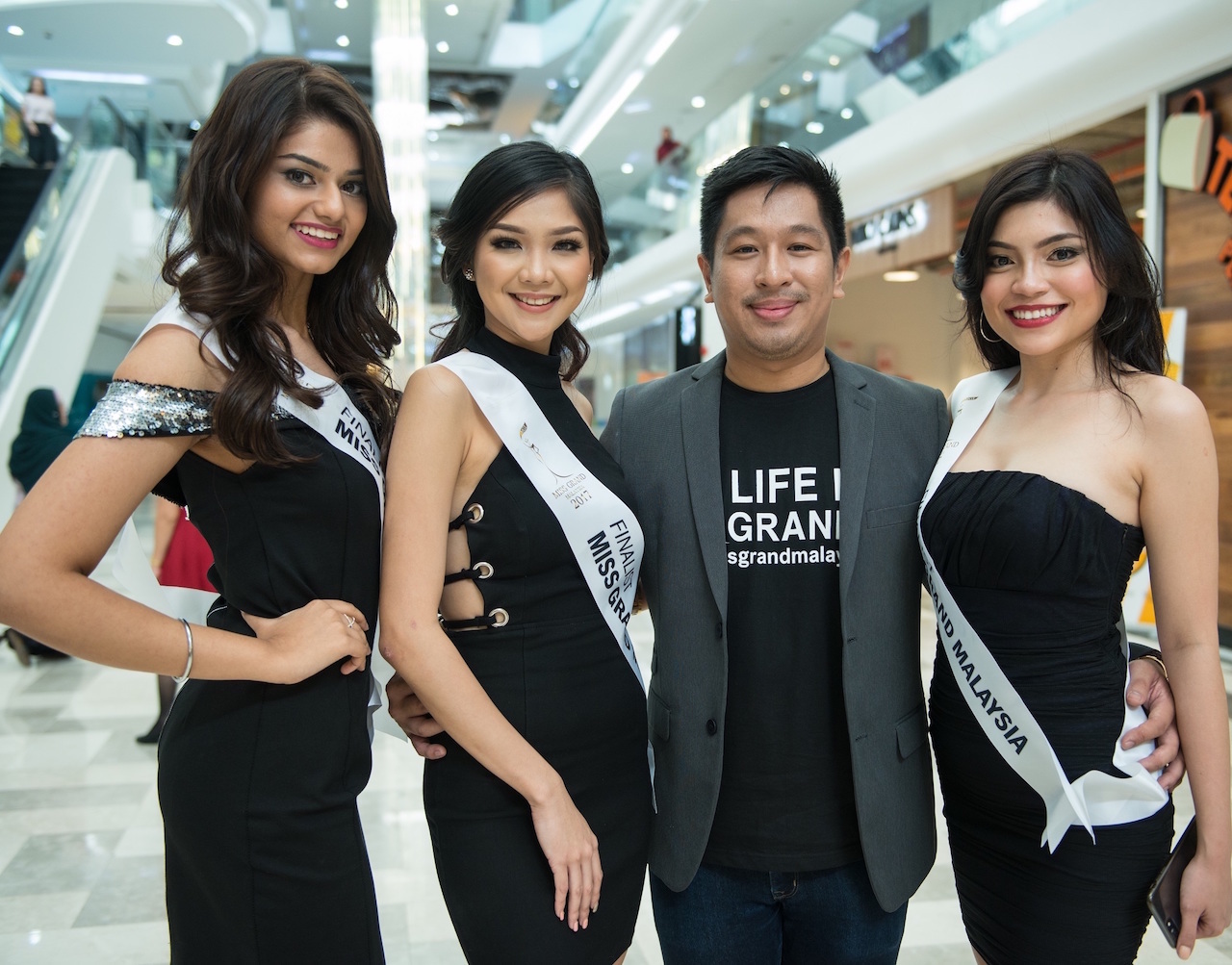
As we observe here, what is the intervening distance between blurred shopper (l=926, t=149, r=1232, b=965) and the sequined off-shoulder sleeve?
1.17 m

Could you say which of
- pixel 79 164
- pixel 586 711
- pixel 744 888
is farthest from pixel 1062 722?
pixel 79 164

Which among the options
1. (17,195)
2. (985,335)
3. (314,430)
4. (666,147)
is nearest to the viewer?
(314,430)

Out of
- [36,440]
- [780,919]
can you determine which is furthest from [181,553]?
[780,919]

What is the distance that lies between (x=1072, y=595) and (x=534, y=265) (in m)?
1.02

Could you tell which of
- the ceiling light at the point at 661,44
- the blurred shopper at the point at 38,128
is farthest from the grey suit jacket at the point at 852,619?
the blurred shopper at the point at 38,128

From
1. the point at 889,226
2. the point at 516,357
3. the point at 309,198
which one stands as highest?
the point at 889,226

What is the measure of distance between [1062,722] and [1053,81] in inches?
236

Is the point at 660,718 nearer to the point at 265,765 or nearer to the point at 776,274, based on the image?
the point at 265,765

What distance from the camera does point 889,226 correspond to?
30.2 feet

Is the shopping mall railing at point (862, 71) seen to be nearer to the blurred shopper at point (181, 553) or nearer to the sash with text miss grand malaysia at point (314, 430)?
the blurred shopper at point (181, 553)

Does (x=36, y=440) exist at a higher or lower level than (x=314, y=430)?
higher

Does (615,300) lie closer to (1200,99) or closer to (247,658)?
(1200,99)

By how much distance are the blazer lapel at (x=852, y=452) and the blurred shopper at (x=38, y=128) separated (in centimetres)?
1371

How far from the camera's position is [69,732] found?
4961 millimetres
